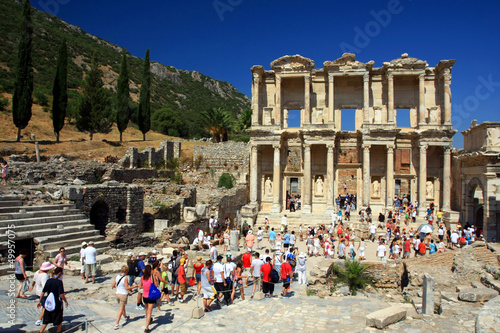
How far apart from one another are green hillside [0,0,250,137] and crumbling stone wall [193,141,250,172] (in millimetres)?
15140

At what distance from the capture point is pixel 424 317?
31.8ft

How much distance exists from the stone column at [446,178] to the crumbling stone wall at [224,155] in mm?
18231

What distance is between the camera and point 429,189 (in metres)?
29.2

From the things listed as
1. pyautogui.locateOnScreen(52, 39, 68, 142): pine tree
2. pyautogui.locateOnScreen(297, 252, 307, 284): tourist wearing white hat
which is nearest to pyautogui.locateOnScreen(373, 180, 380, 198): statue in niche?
pyautogui.locateOnScreen(297, 252, 307, 284): tourist wearing white hat

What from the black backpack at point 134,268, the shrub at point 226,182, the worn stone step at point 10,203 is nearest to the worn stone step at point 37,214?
the worn stone step at point 10,203

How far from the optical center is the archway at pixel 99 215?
18.2 m

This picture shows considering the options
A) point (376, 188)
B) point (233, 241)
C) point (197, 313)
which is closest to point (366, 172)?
point (376, 188)

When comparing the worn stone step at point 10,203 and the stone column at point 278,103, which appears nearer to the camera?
the worn stone step at point 10,203

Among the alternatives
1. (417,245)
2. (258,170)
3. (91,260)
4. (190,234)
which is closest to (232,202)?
(258,170)

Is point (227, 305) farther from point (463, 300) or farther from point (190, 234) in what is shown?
point (190, 234)

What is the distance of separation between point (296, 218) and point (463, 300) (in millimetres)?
15475

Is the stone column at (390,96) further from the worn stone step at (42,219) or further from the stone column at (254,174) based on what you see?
the worn stone step at (42,219)

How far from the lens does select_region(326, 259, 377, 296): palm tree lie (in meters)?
14.0

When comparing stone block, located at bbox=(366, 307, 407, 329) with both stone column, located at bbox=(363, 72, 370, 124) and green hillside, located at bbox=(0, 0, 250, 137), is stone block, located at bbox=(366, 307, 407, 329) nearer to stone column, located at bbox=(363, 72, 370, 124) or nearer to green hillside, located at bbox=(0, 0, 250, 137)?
stone column, located at bbox=(363, 72, 370, 124)
